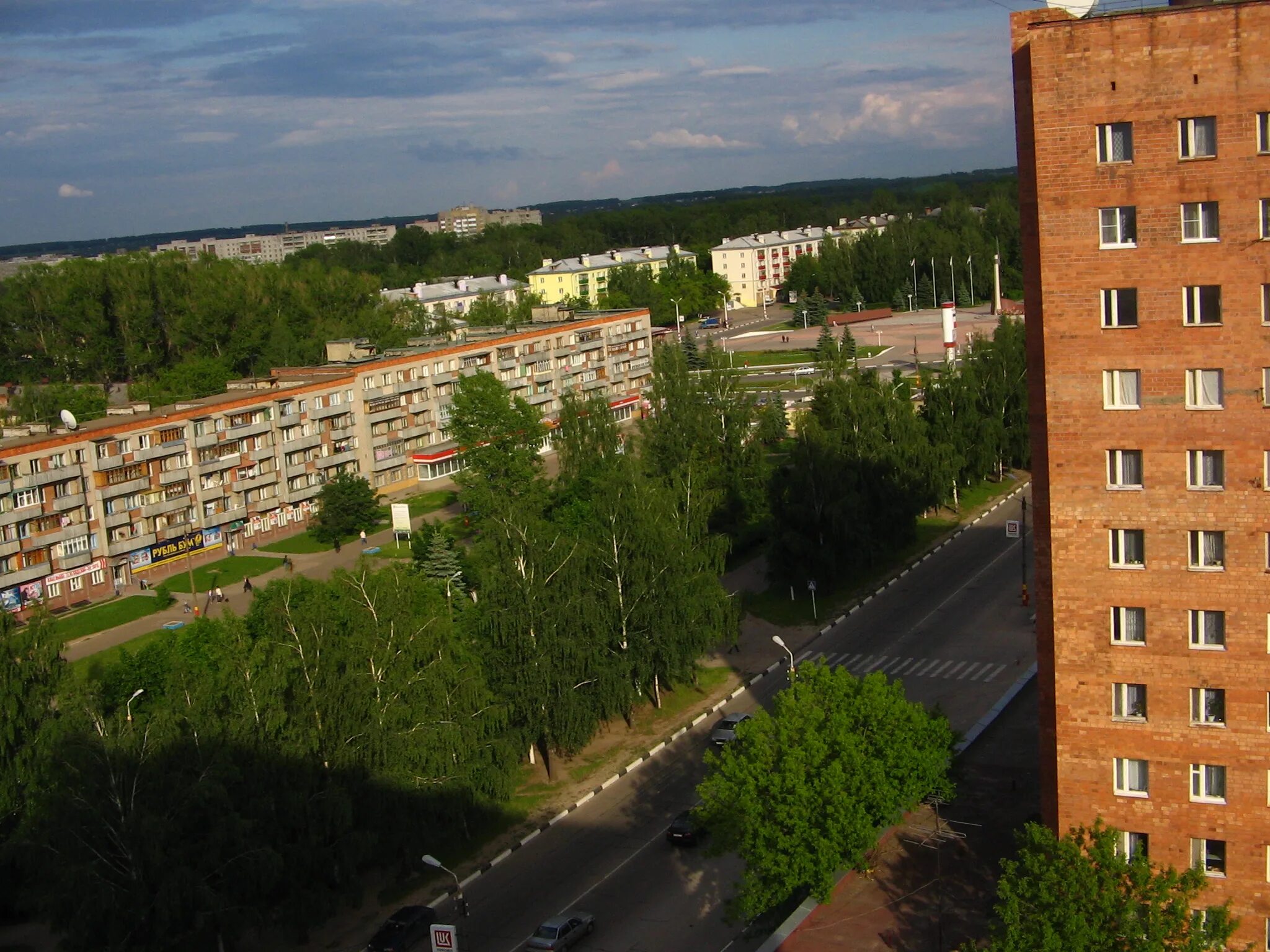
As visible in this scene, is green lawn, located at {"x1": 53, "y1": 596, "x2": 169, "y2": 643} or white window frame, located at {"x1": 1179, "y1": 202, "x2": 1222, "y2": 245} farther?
green lawn, located at {"x1": 53, "y1": 596, "x2": 169, "y2": 643}

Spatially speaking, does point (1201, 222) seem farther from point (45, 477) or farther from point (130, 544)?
point (130, 544)

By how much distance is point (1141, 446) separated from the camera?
22469mm

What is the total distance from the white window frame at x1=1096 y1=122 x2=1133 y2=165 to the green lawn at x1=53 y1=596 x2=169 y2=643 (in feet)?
154

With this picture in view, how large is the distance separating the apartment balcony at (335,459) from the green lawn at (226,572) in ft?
30.1

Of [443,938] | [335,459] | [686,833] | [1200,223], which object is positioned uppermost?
[1200,223]

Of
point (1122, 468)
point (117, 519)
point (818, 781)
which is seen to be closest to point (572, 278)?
point (117, 519)

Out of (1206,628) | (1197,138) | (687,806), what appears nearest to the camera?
(1197,138)

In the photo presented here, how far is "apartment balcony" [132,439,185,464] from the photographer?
64625mm

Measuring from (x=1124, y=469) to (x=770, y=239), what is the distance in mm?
170512

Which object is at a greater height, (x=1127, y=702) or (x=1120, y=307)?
(x=1120, y=307)

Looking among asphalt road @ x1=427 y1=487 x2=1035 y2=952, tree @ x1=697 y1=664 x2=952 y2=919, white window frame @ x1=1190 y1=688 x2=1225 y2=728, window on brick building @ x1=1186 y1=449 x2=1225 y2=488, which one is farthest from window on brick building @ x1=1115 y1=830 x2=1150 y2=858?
asphalt road @ x1=427 y1=487 x2=1035 y2=952

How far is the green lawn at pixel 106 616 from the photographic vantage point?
5647 centimetres

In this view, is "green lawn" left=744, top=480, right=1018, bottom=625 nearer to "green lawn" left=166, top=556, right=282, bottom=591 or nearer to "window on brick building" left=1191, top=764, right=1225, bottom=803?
"green lawn" left=166, top=556, right=282, bottom=591

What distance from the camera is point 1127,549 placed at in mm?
22938
